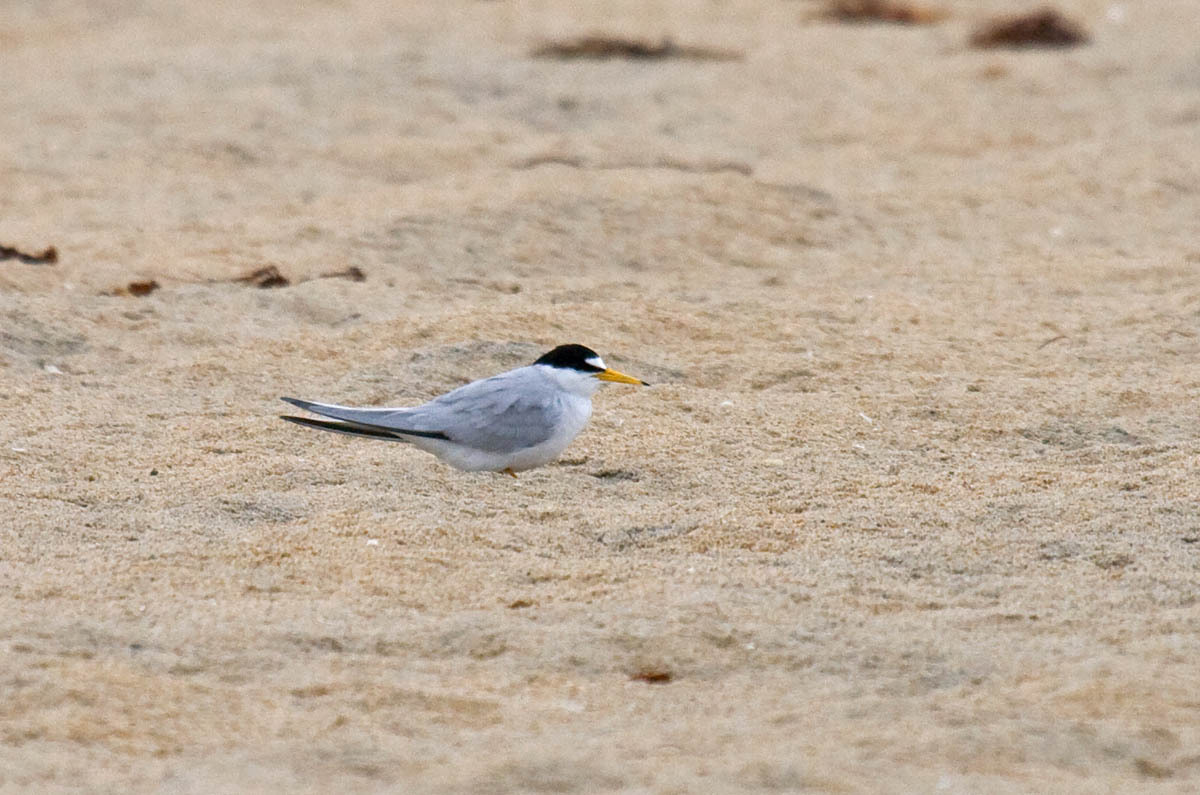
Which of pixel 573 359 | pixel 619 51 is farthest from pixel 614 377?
pixel 619 51

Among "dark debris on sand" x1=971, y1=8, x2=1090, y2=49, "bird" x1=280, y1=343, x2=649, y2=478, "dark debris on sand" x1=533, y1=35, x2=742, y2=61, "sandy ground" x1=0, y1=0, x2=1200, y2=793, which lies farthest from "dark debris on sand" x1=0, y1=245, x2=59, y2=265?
"dark debris on sand" x1=971, y1=8, x2=1090, y2=49

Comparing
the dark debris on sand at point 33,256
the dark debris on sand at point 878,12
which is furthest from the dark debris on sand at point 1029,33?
the dark debris on sand at point 33,256

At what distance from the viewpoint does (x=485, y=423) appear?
4473mm

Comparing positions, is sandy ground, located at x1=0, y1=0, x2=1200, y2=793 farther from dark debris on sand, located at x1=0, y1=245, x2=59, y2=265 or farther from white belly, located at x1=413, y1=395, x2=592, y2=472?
dark debris on sand, located at x1=0, y1=245, x2=59, y2=265

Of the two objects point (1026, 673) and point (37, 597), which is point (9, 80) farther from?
point (1026, 673)

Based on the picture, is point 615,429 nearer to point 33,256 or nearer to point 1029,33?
point 33,256

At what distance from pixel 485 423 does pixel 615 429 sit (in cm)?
59

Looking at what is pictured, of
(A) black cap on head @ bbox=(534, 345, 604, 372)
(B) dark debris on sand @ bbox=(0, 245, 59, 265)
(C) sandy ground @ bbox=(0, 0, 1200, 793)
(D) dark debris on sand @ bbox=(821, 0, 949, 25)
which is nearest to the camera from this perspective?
(C) sandy ground @ bbox=(0, 0, 1200, 793)

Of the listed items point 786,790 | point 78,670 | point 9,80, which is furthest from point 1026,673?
point 9,80

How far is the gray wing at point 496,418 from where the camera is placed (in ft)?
14.6

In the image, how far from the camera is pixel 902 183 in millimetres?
7859

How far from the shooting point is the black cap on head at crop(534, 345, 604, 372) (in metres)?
4.64

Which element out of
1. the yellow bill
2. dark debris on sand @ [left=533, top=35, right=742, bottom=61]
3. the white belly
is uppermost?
dark debris on sand @ [left=533, top=35, right=742, bottom=61]

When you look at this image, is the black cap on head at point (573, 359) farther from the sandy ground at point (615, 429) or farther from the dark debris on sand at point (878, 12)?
the dark debris on sand at point (878, 12)
